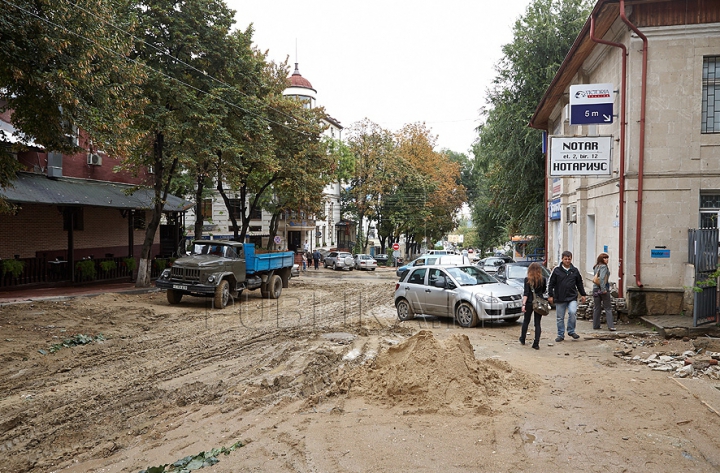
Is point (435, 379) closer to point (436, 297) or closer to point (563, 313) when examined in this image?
point (563, 313)

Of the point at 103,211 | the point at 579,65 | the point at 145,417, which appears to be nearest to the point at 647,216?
the point at 579,65

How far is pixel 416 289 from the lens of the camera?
45.3ft

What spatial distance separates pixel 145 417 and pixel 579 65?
617 inches

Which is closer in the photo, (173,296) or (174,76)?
(173,296)

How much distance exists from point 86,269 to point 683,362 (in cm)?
2124

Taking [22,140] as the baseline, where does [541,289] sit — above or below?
below

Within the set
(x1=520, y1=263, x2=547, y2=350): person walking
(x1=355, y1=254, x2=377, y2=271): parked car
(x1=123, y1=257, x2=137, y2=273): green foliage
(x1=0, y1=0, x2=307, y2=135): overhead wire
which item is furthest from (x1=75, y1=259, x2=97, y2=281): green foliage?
(x1=355, y1=254, x2=377, y2=271): parked car

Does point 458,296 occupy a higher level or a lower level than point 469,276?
lower

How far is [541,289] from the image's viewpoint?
10.3 metres

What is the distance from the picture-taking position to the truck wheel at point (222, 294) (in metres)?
16.1

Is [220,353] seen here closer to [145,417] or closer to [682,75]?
[145,417]

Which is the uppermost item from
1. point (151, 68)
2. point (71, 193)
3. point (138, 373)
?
point (151, 68)

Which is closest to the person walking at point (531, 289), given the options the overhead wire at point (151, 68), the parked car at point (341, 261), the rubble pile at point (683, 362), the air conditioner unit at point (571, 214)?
the rubble pile at point (683, 362)

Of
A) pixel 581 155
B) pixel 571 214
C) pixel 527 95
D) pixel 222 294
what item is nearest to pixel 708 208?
pixel 581 155
